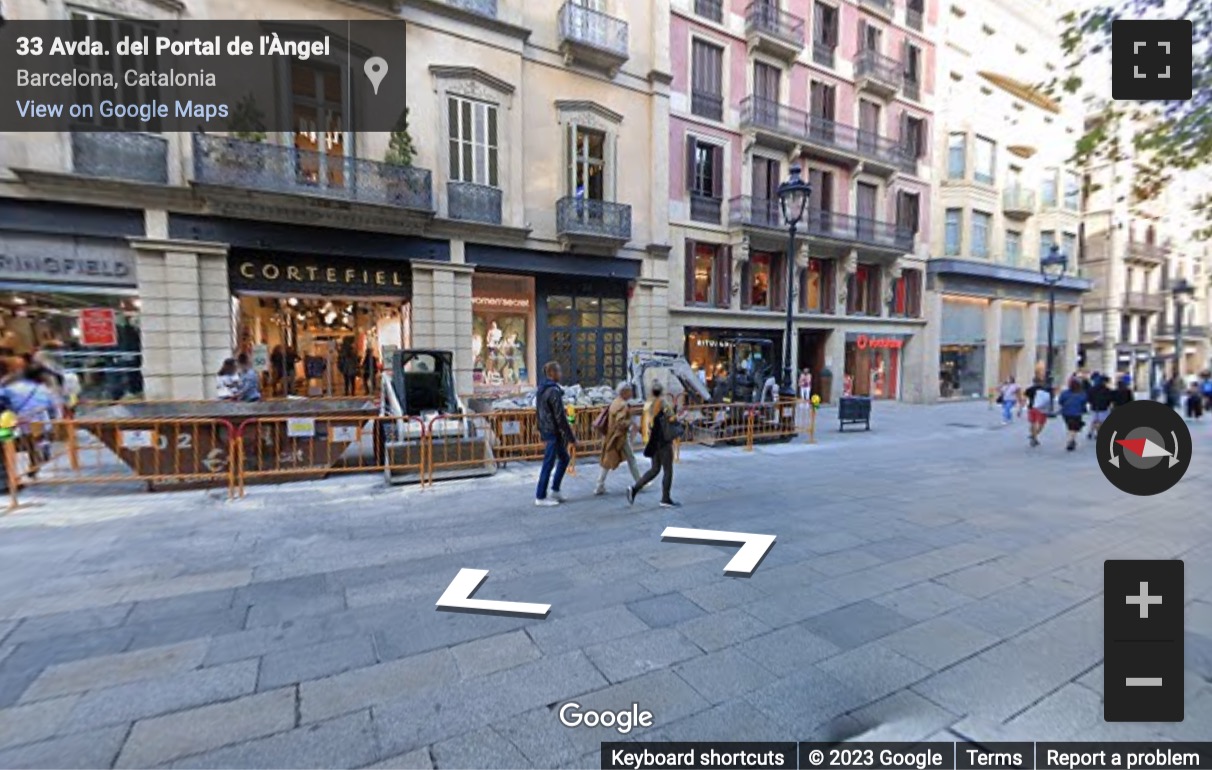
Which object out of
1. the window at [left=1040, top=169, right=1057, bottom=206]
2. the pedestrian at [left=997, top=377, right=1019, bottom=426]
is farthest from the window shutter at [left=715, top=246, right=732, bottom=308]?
the window at [left=1040, top=169, right=1057, bottom=206]

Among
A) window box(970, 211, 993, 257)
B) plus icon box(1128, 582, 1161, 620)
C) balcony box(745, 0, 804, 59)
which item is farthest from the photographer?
window box(970, 211, 993, 257)

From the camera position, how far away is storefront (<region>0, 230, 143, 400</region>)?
33.1ft

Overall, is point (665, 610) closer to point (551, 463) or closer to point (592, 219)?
point (551, 463)

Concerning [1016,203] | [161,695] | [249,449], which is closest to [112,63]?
[249,449]

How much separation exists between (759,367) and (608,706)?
41.1 ft

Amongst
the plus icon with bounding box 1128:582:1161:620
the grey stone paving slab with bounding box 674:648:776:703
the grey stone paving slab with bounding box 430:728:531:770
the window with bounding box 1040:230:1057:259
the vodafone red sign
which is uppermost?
the window with bounding box 1040:230:1057:259

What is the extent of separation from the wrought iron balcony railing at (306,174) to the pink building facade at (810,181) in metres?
8.90

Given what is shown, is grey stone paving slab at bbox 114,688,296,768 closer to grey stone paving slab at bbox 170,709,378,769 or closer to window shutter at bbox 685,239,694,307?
grey stone paving slab at bbox 170,709,378,769

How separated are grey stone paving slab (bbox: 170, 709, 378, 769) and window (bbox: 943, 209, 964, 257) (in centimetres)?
2946

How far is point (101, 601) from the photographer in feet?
13.5

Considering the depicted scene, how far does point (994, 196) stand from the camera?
2522 centimetres

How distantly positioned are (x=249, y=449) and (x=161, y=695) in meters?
5.91

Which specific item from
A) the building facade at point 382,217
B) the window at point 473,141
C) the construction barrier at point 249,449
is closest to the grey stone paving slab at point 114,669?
the construction barrier at point 249,449

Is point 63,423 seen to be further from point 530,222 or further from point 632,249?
point 632,249
